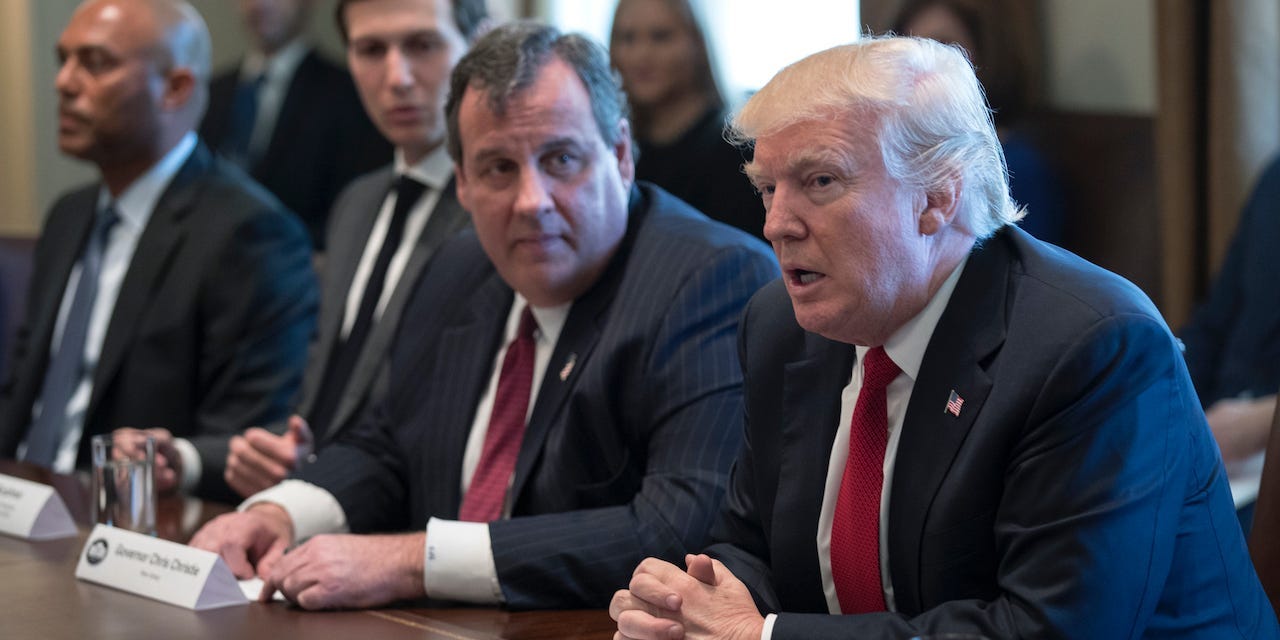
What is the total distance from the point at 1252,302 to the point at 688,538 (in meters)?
1.68

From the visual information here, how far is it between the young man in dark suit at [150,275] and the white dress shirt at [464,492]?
1.03 m

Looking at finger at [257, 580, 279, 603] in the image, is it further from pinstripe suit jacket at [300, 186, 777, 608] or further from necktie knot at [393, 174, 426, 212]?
necktie knot at [393, 174, 426, 212]

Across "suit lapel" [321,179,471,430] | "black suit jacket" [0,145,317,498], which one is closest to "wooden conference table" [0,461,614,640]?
"suit lapel" [321,179,471,430]

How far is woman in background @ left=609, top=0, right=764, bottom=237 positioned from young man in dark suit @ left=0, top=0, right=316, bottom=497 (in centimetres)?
99

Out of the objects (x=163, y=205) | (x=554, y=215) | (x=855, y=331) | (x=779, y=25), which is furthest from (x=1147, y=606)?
(x=779, y=25)

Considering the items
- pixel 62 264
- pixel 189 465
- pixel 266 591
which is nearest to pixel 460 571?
pixel 266 591

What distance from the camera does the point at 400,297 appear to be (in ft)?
9.89

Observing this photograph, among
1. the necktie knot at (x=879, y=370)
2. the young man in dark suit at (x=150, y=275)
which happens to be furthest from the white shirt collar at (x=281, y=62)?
the necktie knot at (x=879, y=370)

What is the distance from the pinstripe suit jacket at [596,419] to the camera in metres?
2.00

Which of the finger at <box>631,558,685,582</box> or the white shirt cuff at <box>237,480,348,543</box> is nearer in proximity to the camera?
the finger at <box>631,558,685,582</box>

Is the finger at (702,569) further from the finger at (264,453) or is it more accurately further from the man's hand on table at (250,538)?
the finger at (264,453)

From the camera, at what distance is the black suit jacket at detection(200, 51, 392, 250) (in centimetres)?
519

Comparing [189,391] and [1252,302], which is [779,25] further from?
[189,391]

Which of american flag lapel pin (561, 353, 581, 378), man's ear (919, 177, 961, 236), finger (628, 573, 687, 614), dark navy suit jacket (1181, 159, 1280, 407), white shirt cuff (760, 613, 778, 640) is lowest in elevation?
dark navy suit jacket (1181, 159, 1280, 407)
